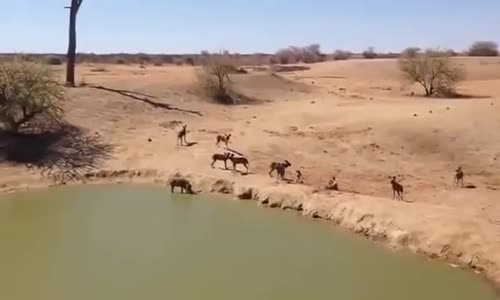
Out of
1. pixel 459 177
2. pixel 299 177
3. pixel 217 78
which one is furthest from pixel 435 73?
pixel 299 177

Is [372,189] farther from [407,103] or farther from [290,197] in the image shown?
[407,103]

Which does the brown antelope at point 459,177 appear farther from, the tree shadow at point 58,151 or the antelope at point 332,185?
the tree shadow at point 58,151

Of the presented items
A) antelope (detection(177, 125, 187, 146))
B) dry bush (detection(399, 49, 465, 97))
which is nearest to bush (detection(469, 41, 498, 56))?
dry bush (detection(399, 49, 465, 97))

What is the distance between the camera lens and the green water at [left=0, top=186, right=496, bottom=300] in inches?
462

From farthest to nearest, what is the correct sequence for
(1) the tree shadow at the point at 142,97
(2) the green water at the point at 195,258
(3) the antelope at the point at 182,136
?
(1) the tree shadow at the point at 142,97, (3) the antelope at the point at 182,136, (2) the green water at the point at 195,258

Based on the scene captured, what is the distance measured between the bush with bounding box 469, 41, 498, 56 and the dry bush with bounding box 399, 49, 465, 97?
60.8 metres

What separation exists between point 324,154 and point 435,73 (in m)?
19.1

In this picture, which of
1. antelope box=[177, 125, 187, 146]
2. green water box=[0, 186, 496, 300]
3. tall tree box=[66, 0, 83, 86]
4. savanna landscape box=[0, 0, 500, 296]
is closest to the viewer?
green water box=[0, 186, 496, 300]

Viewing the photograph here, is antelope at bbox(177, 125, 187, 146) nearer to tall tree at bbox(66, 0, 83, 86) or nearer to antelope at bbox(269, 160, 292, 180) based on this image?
antelope at bbox(269, 160, 292, 180)

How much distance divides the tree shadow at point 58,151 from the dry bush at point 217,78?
10809 mm

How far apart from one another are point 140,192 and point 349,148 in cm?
776

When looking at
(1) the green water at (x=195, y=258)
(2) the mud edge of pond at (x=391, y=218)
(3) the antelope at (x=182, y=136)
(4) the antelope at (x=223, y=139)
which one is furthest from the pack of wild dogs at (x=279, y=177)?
(3) the antelope at (x=182, y=136)

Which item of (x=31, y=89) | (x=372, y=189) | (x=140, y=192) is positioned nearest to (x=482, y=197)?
(x=372, y=189)

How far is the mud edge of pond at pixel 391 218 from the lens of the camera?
44.4 ft
